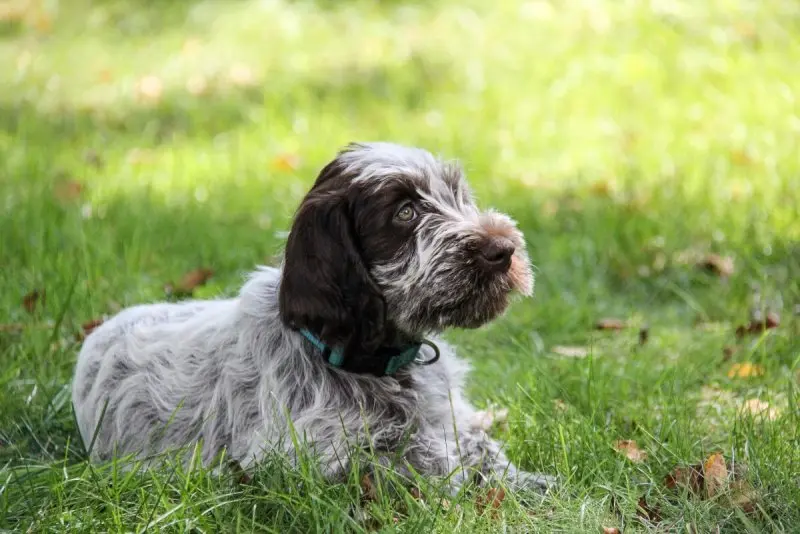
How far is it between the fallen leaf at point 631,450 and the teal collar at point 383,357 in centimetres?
80

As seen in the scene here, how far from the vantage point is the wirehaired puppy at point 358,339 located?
3.89 metres

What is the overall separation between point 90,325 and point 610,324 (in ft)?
9.52

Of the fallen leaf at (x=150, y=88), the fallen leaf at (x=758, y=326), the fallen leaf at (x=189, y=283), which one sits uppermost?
the fallen leaf at (x=150, y=88)

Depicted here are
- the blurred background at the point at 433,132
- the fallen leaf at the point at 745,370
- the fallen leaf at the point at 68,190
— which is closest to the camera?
the fallen leaf at the point at 745,370

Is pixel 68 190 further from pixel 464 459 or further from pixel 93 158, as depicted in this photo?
pixel 464 459

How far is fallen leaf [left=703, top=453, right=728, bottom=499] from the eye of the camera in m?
3.59

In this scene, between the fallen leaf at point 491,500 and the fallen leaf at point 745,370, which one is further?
the fallen leaf at point 745,370

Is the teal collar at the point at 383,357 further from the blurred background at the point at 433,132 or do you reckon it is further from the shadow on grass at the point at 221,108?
the shadow on grass at the point at 221,108

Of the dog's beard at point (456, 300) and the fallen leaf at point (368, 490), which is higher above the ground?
the dog's beard at point (456, 300)

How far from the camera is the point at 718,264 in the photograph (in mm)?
6676

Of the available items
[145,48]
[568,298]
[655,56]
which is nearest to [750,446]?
[568,298]

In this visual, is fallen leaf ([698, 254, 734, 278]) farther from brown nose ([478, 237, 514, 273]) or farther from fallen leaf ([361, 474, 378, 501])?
fallen leaf ([361, 474, 378, 501])

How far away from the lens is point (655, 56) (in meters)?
10.3

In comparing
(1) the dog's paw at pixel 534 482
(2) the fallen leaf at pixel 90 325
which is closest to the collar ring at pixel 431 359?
(1) the dog's paw at pixel 534 482
